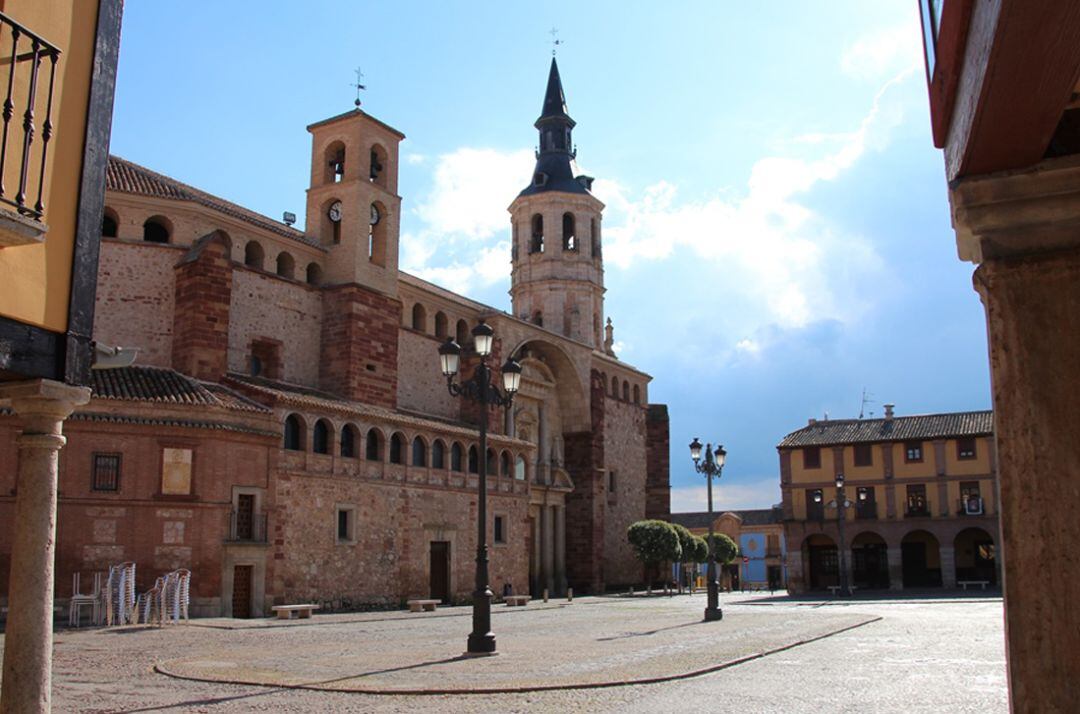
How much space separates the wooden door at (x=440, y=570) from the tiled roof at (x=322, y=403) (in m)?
4.26

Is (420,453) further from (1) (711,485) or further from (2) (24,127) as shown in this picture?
(2) (24,127)

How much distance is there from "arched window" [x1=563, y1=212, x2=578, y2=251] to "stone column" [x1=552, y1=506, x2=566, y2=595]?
55.1ft

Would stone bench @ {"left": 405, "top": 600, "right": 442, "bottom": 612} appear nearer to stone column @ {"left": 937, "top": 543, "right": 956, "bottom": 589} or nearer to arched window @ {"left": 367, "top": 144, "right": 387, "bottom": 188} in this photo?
arched window @ {"left": 367, "top": 144, "right": 387, "bottom": 188}

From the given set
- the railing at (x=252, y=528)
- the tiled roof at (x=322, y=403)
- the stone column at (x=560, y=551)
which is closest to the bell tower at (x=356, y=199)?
the tiled roof at (x=322, y=403)

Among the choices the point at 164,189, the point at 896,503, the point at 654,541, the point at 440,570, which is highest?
the point at 164,189

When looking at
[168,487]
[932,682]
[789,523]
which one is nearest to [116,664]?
[932,682]

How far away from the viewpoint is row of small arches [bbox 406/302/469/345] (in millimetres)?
43844

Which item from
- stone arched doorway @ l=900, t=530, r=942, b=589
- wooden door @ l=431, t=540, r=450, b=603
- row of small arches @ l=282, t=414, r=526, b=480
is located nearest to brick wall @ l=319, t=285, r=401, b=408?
row of small arches @ l=282, t=414, r=526, b=480

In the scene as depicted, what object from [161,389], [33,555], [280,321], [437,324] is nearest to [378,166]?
[437,324]

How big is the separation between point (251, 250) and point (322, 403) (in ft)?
23.4

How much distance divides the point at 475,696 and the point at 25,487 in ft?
19.6

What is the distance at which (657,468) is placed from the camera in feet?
201

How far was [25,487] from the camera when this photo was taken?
6207mm

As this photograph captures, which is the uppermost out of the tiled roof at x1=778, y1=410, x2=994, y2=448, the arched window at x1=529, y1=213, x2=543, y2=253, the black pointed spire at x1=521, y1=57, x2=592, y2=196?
the black pointed spire at x1=521, y1=57, x2=592, y2=196
